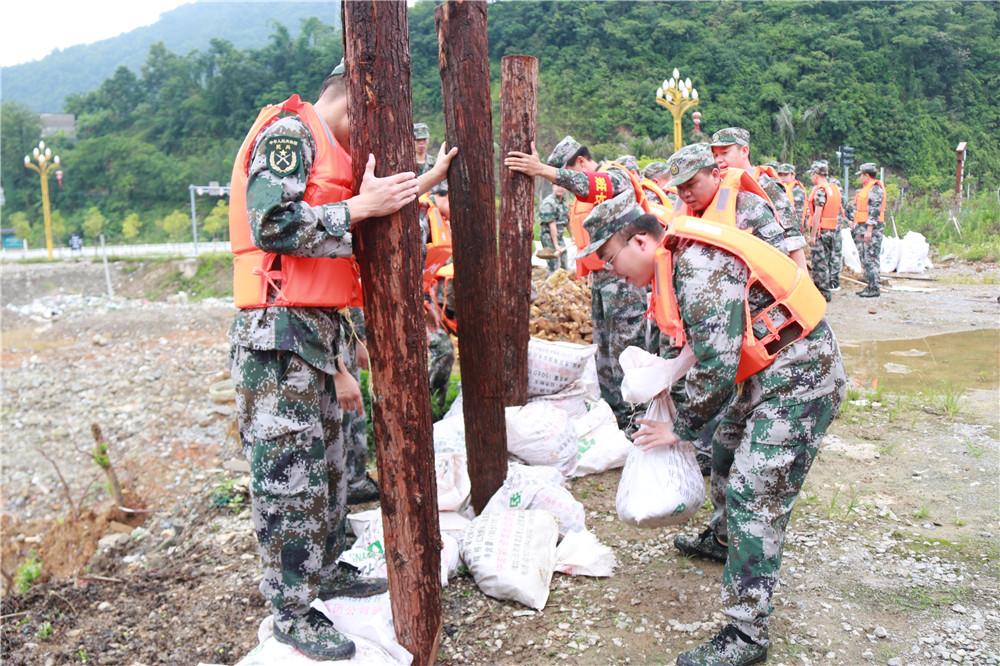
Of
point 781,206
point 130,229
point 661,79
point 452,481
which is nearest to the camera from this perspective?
point 452,481

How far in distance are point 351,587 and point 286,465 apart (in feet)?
2.48

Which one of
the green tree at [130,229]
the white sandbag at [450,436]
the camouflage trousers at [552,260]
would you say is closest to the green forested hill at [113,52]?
the green tree at [130,229]

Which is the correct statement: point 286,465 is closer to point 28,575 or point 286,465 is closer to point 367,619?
point 367,619

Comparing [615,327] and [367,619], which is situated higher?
[615,327]

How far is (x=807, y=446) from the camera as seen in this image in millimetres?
2754

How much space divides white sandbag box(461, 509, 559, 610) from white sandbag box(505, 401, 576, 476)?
81 cm

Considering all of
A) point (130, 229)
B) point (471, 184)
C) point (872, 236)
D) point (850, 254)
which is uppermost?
point (471, 184)

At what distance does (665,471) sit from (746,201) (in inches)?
73.0

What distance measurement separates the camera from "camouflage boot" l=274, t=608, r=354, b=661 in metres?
2.64

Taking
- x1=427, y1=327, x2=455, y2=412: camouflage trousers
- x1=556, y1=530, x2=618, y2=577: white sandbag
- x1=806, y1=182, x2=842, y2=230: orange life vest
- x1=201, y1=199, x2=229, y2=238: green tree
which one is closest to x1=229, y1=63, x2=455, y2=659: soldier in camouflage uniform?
x1=556, y1=530, x2=618, y2=577: white sandbag

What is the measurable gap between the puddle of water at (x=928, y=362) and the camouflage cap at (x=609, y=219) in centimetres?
486

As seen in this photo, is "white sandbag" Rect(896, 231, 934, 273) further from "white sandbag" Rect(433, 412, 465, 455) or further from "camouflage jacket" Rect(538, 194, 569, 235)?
"white sandbag" Rect(433, 412, 465, 455)

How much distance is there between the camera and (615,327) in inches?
212

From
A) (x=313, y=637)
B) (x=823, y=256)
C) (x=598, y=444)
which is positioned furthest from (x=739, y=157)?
(x=823, y=256)
